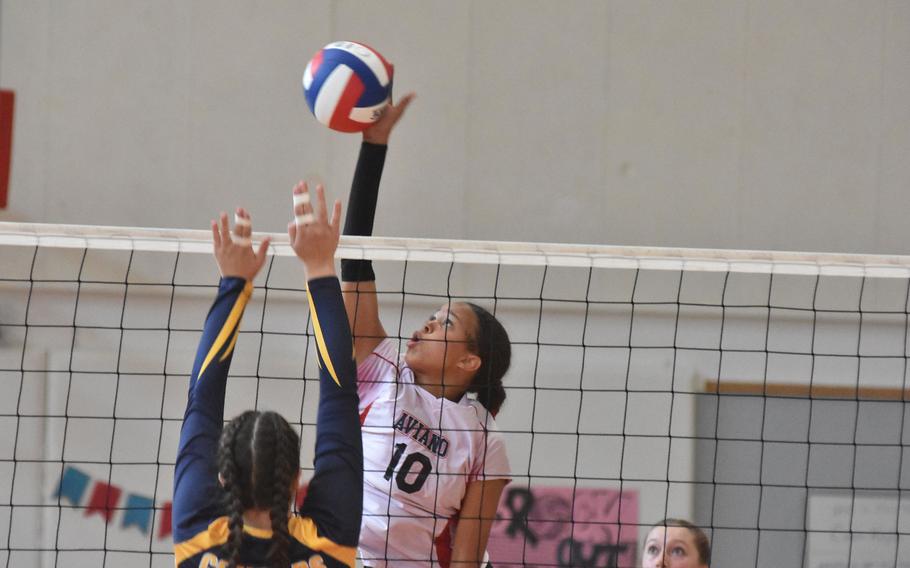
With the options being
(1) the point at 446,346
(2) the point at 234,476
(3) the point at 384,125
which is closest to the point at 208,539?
(2) the point at 234,476

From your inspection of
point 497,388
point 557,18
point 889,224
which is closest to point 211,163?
point 557,18

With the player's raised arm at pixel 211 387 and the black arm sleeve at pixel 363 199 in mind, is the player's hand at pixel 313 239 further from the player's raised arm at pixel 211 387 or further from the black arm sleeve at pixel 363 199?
the black arm sleeve at pixel 363 199

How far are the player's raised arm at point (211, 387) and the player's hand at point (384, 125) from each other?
2.42 ft

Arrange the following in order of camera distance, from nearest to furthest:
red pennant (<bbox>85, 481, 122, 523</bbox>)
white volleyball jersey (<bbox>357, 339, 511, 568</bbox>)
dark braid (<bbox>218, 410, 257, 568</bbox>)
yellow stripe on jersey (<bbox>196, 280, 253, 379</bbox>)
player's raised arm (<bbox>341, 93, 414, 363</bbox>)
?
dark braid (<bbox>218, 410, 257, 568</bbox>) < yellow stripe on jersey (<bbox>196, 280, 253, 379</bbox>) < white volleyball jersey (<bbox>357, 339, 511, 568</bbox>) < player's raised arm (<bbox>341, 93, 414, 363</bbox>) < red pennant (<bbox>85, 481, 122, 523</bbox>)

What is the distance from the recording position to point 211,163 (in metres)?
6.23

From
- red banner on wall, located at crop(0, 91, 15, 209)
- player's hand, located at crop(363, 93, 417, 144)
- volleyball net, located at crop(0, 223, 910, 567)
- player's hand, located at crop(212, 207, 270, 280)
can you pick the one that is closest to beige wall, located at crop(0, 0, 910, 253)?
red banner on wall, located at crop(0, 91, 15, 209)

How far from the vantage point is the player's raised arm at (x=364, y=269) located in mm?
2986

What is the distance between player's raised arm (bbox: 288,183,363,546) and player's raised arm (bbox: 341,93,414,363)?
2.31ft

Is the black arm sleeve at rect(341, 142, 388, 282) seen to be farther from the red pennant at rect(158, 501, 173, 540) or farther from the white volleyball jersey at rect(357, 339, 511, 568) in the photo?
the red pennant at rect(158, 501, 173, 540)

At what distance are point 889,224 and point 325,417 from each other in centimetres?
520

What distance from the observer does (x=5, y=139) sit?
6.14 metres

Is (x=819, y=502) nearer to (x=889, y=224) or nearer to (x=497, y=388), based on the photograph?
(x=889, y=224)

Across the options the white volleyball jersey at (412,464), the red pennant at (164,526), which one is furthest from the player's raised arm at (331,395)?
the red pennant at (164,526)

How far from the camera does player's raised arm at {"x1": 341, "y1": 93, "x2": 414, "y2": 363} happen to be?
299 cm
